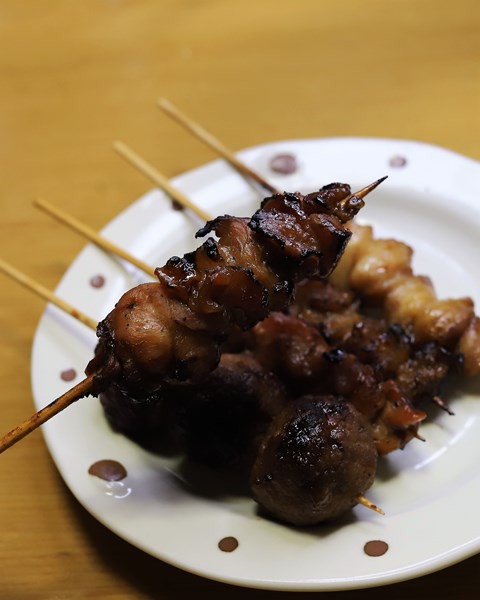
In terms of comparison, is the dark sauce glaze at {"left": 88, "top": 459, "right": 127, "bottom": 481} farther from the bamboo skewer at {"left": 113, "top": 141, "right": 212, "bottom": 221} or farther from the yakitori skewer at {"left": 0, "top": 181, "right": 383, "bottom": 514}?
the bamboo skewer at {"left": 113, "top": 141, "right": 212, "bottom": 221}

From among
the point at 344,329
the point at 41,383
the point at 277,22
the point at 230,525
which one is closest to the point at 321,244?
the point at 344,329

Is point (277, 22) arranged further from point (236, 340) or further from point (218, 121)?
point (236, 340)

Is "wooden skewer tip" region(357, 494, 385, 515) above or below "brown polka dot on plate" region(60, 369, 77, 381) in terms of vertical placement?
above

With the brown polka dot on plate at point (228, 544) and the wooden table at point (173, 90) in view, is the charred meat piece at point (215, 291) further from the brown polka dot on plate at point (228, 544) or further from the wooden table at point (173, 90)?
the wooden table at point (173, 90)

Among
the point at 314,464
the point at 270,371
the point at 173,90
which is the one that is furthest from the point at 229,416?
the point at 173,90

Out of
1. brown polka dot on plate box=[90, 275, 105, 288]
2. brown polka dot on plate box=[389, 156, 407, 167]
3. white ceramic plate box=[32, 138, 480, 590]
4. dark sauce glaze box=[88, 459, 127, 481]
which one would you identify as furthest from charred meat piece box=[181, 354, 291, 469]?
brown polka dot on plate box=[389, 156, 407, 167]

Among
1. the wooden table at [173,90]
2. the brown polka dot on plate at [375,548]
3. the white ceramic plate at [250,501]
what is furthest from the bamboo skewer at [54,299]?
the brown polka dot on plate at [375,548]

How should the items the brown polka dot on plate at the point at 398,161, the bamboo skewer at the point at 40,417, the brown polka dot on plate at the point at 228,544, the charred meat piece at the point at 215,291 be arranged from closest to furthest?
1. the bamboo skewer at the point at 40,417
2. the charred meat piece at the point at 215,291
3. the brown polka dot on plate at the point at 228,544
4. the brown polka dot on plate at the point at 398,161
